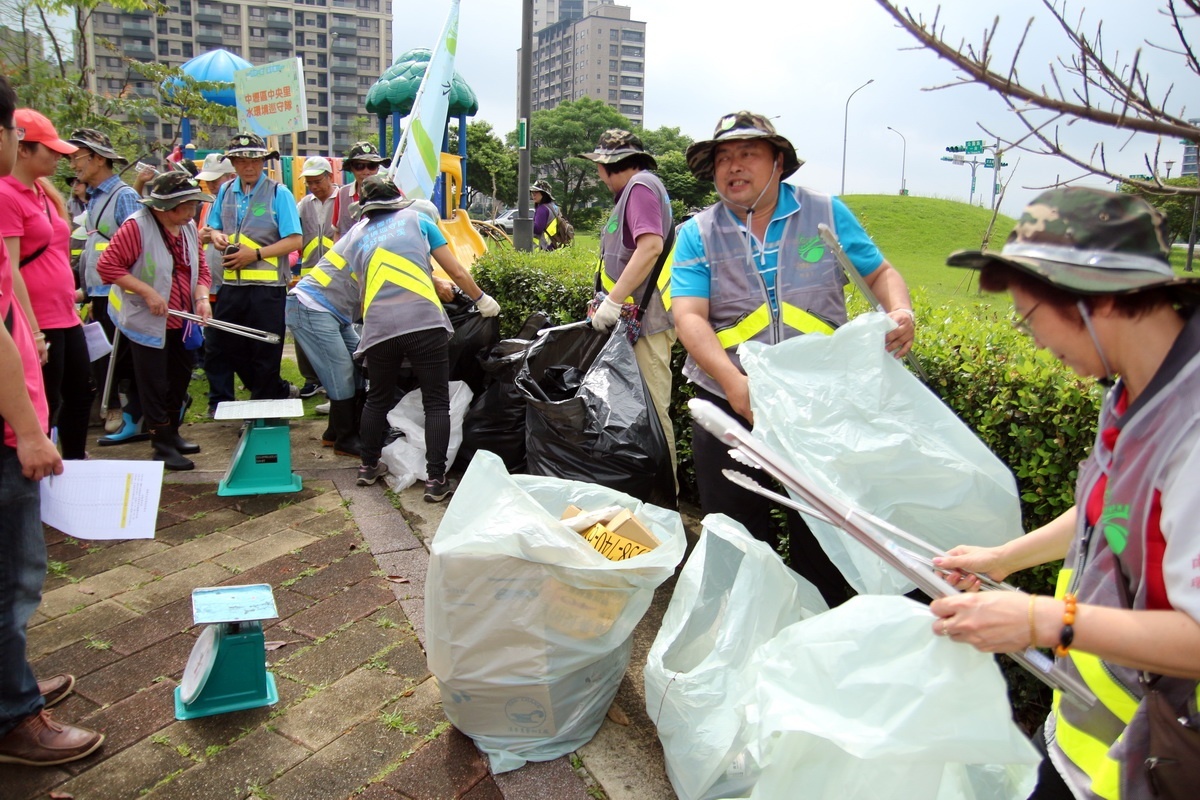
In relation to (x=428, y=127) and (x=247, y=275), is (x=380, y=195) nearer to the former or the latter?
(x=247, y=275)

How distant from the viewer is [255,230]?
17.9ft

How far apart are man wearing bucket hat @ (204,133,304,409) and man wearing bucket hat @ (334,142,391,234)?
55 centimetres

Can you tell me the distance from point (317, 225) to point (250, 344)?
4.47 feet

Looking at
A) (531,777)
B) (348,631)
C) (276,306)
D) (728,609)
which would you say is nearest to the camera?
(728,609)

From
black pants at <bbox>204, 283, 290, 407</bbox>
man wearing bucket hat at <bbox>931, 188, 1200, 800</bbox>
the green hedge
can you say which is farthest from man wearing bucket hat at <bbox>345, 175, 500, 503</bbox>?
man wearing bucket hat at <bbox>931, 188, 1200, 800</bbox>

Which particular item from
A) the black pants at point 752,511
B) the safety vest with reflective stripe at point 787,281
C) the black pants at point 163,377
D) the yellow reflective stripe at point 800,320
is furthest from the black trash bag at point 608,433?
the black pants at point 163,377

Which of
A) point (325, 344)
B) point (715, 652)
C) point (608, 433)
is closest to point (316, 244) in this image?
point (325, 344)

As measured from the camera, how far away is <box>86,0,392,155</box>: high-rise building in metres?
90.1

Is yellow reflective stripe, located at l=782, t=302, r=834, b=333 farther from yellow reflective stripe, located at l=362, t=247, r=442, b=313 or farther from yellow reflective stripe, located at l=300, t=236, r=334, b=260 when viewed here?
yellow reflective stripe, located at l=300, t=236, r=334, b=260

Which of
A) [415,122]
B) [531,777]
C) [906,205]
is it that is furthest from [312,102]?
[531,777]

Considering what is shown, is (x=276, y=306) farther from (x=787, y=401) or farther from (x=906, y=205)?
(x=906, y=205)

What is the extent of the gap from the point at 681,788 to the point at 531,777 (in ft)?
1.44

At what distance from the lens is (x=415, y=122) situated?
285 inches

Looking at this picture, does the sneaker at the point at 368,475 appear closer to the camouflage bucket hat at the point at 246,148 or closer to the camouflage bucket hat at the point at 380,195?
the camouflage bucket hat at the point at 380,195
